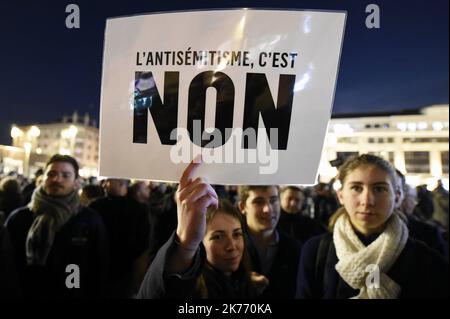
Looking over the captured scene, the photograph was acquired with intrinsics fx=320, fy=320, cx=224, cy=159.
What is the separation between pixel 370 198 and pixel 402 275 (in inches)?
12.7

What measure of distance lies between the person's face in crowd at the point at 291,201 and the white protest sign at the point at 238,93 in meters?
1.00

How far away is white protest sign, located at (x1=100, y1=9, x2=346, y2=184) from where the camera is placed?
1170 millimetres

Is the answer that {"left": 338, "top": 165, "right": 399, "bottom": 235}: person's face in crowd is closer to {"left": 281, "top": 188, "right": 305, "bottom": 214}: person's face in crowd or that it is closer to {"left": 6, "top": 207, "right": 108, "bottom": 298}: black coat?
{"left": 281, "top": 188, "right": 305, "bottom": 214}: person's face in crowd

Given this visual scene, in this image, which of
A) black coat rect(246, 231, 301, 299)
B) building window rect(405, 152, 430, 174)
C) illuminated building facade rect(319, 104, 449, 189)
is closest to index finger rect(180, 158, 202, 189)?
black coat rect(246, 231, 301, 299)

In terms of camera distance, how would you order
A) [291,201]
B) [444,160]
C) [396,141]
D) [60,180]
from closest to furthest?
[444,160]
[60,180]
[396,141]
[291,201]

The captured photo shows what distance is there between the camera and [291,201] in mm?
2209

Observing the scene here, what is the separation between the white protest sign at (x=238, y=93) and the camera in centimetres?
117

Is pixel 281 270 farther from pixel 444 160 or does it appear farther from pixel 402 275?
pixel 444 160

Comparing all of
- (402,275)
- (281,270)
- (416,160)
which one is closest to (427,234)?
(416,160)

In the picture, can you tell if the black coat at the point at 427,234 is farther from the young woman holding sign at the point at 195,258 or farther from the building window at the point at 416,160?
the young woman holding sign at the point at 195,258

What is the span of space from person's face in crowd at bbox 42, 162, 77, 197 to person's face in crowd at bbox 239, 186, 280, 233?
3.04ft

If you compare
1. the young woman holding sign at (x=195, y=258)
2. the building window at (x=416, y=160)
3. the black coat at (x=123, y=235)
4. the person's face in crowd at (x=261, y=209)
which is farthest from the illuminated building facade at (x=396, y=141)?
the black coat at (x=123, y=235)
